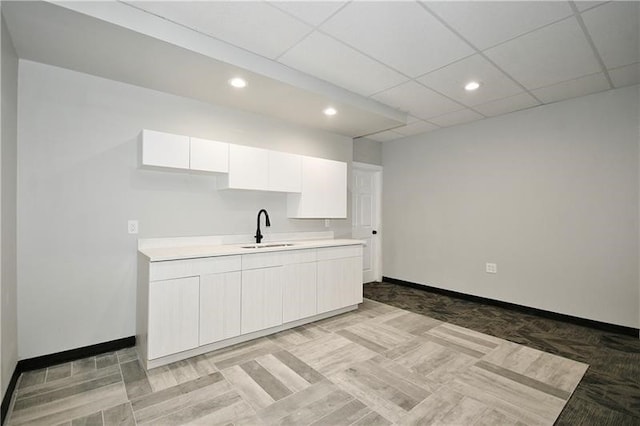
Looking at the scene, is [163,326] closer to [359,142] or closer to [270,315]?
[270,315]

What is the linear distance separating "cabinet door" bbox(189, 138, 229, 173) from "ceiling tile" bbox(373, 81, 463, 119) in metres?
1.79

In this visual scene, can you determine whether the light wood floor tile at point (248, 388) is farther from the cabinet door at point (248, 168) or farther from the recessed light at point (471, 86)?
the recessed light at point (471, 86)

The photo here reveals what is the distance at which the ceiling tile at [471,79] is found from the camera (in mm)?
2650

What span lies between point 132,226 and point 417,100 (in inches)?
128

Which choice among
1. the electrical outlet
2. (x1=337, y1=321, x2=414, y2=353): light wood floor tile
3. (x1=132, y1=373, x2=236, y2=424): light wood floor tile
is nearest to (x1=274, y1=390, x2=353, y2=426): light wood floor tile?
(x1=132, y1=373, x2=236, y2=424): light wood floor tile

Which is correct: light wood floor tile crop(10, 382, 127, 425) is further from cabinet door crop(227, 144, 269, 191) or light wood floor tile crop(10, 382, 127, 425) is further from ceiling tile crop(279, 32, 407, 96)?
ceiling tile crop(279, 32, 407, 96)

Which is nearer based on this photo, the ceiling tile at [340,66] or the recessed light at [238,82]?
the ceiling tile at [340,66]

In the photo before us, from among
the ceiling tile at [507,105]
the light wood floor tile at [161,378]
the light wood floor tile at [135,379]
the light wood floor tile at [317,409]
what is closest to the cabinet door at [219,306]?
the light wood floor tile at [161,378]

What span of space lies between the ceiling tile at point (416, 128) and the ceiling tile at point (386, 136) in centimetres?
11

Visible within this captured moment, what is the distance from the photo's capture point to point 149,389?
205 cm

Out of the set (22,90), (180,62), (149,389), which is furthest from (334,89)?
(149,389)

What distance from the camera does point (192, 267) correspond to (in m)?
2.44

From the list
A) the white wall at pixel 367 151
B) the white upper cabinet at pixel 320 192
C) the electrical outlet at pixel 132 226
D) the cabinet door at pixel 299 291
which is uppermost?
the white wall at pixel 367 151

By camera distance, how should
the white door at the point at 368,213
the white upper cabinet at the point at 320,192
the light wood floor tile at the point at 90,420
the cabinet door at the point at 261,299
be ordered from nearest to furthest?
the light wood floor tile at the point at 90,420 → the cabinet door at the point at 261,299 → the white upper cabinet at the point at 320,192 → the white door at the point at 368,213
